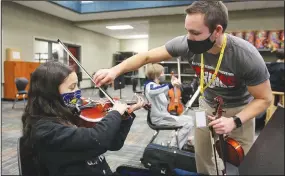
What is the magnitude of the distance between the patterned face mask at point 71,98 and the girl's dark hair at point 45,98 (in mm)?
22

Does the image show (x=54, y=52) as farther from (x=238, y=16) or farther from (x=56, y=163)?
(x=56, y=163)

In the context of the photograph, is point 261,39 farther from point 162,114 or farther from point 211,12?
point 211,12

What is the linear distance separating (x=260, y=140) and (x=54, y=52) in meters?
8.80

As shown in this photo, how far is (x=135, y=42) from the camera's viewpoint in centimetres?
1305

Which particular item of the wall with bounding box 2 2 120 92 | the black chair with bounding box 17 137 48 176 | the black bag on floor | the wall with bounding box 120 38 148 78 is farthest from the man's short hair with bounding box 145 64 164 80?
the wall with bounding box 120 38 148 78

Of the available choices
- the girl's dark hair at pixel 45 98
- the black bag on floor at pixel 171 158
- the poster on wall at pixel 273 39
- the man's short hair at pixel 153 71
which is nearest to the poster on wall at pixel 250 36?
the poster on wall at pixel 273 39

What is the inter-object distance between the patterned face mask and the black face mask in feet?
2.12

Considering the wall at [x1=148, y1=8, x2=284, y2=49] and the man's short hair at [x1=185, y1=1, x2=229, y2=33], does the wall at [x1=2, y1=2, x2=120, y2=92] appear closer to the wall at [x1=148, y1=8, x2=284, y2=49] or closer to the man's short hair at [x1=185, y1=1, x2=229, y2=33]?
the wall at [x1=148, y1=8, x2=284, y2=49]

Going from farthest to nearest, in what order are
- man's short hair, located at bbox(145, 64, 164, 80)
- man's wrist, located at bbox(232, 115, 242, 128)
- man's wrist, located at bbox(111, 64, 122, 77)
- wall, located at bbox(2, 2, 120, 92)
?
wall, located at bbox(2, 2, 120, 92) → man's short hair, located at bbox(145, 64, 164, 80) → man's wrist, located at bbox(111, 64, 122, 77) → man's wrist, located at bbox(232, 115, 242, 128)

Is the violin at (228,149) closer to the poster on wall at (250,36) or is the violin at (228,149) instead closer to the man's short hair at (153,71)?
the man's short hair at (153,71)

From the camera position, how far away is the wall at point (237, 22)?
269 inches

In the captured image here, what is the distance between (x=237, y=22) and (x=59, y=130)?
7.22 m

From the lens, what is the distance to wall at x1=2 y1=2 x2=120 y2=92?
6621 millimetres

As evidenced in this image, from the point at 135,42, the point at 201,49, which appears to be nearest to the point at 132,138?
the point at 201,49
